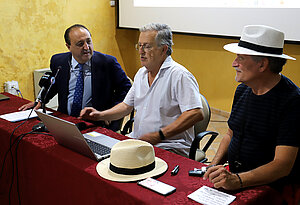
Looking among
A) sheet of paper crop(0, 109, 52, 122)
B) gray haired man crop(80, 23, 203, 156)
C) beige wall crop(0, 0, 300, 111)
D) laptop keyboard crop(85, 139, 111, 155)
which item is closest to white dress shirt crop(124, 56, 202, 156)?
gray haired man crop(80, 23, 203, 156)

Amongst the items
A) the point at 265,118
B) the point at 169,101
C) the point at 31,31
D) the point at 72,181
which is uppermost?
the point at 31,31

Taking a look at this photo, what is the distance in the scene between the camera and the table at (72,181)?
1306 mm

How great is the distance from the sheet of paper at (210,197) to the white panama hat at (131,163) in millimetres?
211

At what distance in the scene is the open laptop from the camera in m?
1.56

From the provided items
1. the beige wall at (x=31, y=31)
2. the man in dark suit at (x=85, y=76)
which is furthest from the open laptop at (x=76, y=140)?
the beige wall at (x=31, y=31)

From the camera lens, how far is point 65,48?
4656 mm

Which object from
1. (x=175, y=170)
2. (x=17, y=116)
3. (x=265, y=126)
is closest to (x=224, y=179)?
(x=175, y=170)

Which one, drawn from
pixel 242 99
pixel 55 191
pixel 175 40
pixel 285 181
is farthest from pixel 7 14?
pixel 285 181

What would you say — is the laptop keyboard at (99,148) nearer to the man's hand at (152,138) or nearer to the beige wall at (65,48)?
the man's hand at (152,138)

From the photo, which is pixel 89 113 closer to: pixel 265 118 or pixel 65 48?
pixel 265 118

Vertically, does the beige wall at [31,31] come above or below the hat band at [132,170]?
above

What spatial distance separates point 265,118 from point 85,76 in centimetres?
155

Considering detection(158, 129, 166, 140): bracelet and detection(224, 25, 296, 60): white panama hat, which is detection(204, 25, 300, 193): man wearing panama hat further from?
detection(158, 129, 166, 140): bracelet

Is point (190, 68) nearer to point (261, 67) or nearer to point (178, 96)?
point (178, 96)
